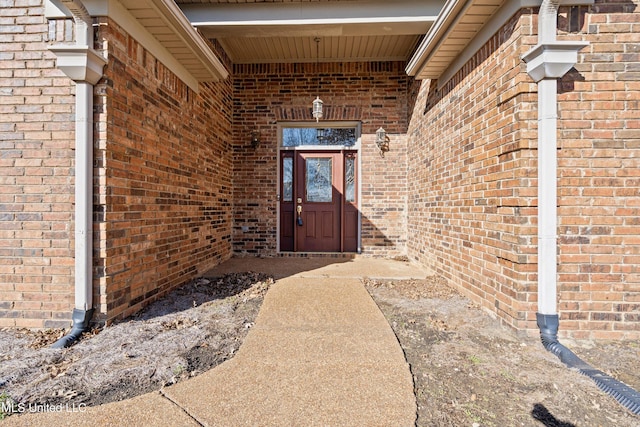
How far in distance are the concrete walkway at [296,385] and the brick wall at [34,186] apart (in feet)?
4.26

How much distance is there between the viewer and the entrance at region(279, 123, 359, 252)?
18.2ft

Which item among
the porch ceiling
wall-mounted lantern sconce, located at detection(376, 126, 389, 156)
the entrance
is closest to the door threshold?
the entrance

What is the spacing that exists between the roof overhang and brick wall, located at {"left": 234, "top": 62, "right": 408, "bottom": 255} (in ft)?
5.79

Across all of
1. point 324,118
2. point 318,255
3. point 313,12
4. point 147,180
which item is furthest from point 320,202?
point 147,180

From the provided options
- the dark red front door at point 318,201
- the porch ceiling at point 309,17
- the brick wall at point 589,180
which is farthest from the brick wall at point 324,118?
the brick wall at point 589,180

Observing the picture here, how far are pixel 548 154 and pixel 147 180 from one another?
144 inches

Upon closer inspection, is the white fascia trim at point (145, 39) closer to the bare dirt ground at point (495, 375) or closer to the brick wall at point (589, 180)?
the brick wall at point (589, 180)

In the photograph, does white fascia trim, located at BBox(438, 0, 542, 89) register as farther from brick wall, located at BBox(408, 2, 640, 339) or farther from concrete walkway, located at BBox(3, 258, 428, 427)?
concrete walkway, located at BBox(3, 258, 428, 427)

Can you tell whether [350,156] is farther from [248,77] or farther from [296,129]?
[248,77]

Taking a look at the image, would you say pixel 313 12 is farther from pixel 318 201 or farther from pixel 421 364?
pixel 421 364

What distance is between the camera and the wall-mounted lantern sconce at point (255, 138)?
17.9ft

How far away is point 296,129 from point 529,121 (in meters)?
4.17

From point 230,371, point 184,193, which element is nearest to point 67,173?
point 184,193

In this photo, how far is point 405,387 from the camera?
165cm
